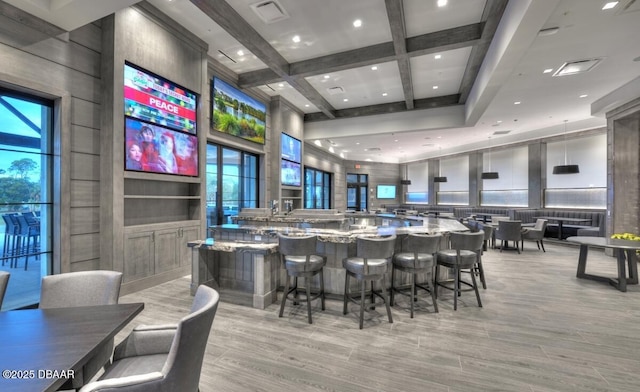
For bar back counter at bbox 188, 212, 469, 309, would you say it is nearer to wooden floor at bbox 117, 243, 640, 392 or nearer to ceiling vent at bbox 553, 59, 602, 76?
wooden floor at bbox 117, 243, 640, 392

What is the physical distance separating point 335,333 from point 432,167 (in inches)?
541

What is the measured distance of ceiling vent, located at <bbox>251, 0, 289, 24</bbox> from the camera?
3921mm

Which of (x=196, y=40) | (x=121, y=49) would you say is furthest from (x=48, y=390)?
(x=196, y=40)

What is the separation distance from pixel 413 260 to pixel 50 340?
10.4 ft

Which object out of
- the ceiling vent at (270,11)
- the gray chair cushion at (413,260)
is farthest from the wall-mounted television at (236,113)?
the gray chair cushion at (413,260)

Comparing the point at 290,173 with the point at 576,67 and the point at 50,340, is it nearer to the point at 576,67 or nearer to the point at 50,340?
the point at 576,67

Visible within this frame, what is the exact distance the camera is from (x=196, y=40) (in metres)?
4.95

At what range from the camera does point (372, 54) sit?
5.10 meters

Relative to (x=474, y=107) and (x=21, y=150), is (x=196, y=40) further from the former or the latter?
(x=474, y=107)

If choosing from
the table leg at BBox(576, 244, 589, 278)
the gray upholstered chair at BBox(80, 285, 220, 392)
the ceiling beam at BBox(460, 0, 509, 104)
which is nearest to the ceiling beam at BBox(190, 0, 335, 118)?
the ceiling beam at BBox(460, 0, 509, 104)

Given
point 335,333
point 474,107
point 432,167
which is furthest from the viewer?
Result: point 432,167

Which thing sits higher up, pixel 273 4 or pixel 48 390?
pixel 273 4

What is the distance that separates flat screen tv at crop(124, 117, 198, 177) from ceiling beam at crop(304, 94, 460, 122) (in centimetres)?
519

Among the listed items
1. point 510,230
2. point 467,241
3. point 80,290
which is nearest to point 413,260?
point 467,241
